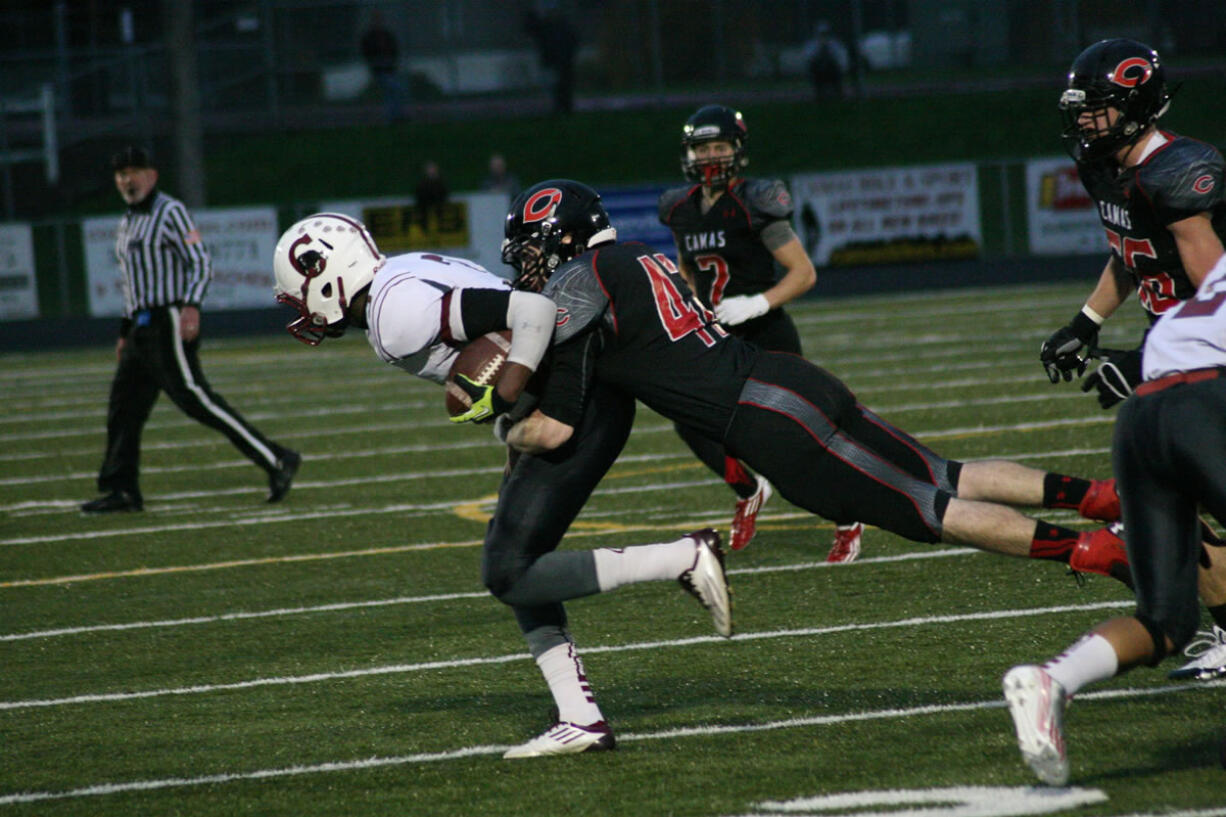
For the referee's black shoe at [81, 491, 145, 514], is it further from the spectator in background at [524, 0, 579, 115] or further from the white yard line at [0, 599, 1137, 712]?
the spectator in background at [524, 0, 579, 115]

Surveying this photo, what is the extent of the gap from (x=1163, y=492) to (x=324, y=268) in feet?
7.10

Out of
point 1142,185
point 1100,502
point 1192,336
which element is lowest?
point 1100,502

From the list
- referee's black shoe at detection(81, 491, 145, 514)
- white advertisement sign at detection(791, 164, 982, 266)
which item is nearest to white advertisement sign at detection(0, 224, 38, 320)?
white advertisement sign at detection(791, 164, 982, 266)

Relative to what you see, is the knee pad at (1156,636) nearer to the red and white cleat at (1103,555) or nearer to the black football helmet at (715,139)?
the red and white cleat at (1103,555)

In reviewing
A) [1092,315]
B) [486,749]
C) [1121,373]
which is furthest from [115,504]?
[1121,373]

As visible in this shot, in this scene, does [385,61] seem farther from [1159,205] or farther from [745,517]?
[1159,205]

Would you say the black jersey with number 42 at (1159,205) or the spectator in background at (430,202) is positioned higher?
the black jersey with number 42 at (1159,205)

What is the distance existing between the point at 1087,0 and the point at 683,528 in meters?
23.3

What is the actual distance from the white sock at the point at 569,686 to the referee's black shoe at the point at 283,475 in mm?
4938

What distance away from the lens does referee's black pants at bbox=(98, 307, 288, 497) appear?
926cm

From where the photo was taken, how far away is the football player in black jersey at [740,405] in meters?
4.39

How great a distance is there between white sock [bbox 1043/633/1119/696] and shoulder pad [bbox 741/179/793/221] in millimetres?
3890

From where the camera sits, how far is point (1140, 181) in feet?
15.3

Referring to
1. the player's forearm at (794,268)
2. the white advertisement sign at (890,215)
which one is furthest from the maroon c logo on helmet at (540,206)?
the white advertisement sign at (890,215)
